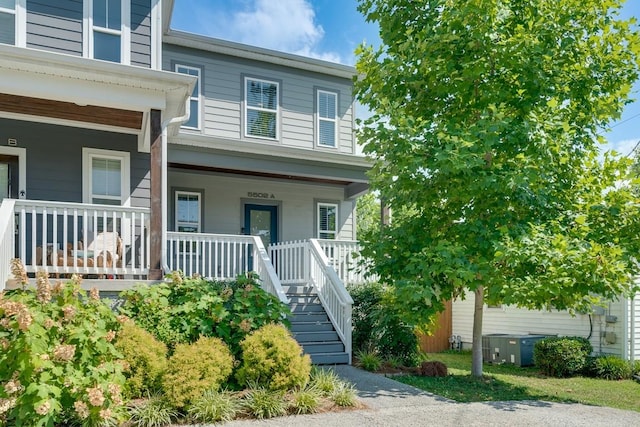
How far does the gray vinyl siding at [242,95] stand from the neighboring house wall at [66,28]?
8.76ft

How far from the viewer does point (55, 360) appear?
4.64 meters

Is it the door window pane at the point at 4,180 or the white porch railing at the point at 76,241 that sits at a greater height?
the door window pane at the point at 4,180

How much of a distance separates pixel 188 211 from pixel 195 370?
7.15 metres

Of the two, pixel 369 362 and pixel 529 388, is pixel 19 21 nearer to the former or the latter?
pixel 369 362

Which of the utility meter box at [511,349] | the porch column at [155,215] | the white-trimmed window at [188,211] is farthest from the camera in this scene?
the white-trimmed window at [188,211]

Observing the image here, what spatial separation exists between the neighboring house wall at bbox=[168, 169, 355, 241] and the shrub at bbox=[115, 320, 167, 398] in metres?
6.42

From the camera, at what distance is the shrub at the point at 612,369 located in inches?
395

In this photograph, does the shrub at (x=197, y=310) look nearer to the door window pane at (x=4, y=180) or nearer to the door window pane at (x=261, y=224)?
the door window pane at (x=4, y=180)

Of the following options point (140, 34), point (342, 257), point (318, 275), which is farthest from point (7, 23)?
point (342, 257)

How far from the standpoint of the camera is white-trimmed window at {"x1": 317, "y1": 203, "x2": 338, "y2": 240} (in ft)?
45.3

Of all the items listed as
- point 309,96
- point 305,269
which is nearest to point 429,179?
point 305,269

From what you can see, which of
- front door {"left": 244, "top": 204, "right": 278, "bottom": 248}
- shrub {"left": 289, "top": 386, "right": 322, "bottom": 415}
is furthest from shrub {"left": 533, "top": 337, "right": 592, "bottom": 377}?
front door {"left": 244, "top": 204, "right": 278, "bottom": 248}

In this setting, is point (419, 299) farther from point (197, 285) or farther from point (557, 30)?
point (557, 30)

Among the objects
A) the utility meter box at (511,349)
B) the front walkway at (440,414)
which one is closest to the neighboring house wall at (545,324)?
the utility meter box at (511,349)
